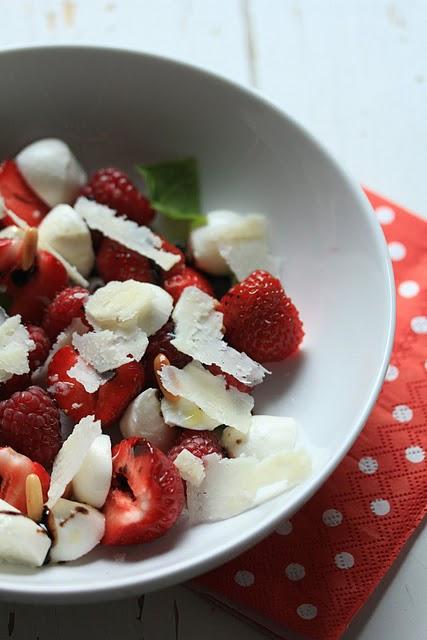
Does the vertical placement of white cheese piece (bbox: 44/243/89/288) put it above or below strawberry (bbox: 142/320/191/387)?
above

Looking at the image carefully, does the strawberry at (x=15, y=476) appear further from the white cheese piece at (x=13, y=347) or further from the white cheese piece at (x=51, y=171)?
the white cheese piece at (x=51, y=171)

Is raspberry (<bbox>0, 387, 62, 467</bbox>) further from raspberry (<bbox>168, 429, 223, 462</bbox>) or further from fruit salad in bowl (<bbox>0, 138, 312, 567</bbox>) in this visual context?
raspberry (<bbox>168, 429, 223, 462</bbox>)

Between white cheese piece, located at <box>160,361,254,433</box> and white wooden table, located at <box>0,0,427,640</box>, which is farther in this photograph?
white wooden table, located at <box>0,0,427,640</box>

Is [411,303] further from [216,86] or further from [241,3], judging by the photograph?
[241,3]

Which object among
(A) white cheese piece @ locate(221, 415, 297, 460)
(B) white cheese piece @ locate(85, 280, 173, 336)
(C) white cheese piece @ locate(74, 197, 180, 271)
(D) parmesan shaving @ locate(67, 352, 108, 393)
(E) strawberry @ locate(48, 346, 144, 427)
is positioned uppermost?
(C) white cheese piece @ locate(74, 197, 180, 271)

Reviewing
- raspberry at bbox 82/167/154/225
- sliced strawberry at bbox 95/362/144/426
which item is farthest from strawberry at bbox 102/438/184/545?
raspberry at bbox 82/167/154/225

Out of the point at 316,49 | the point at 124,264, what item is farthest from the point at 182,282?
the point at 316,49
